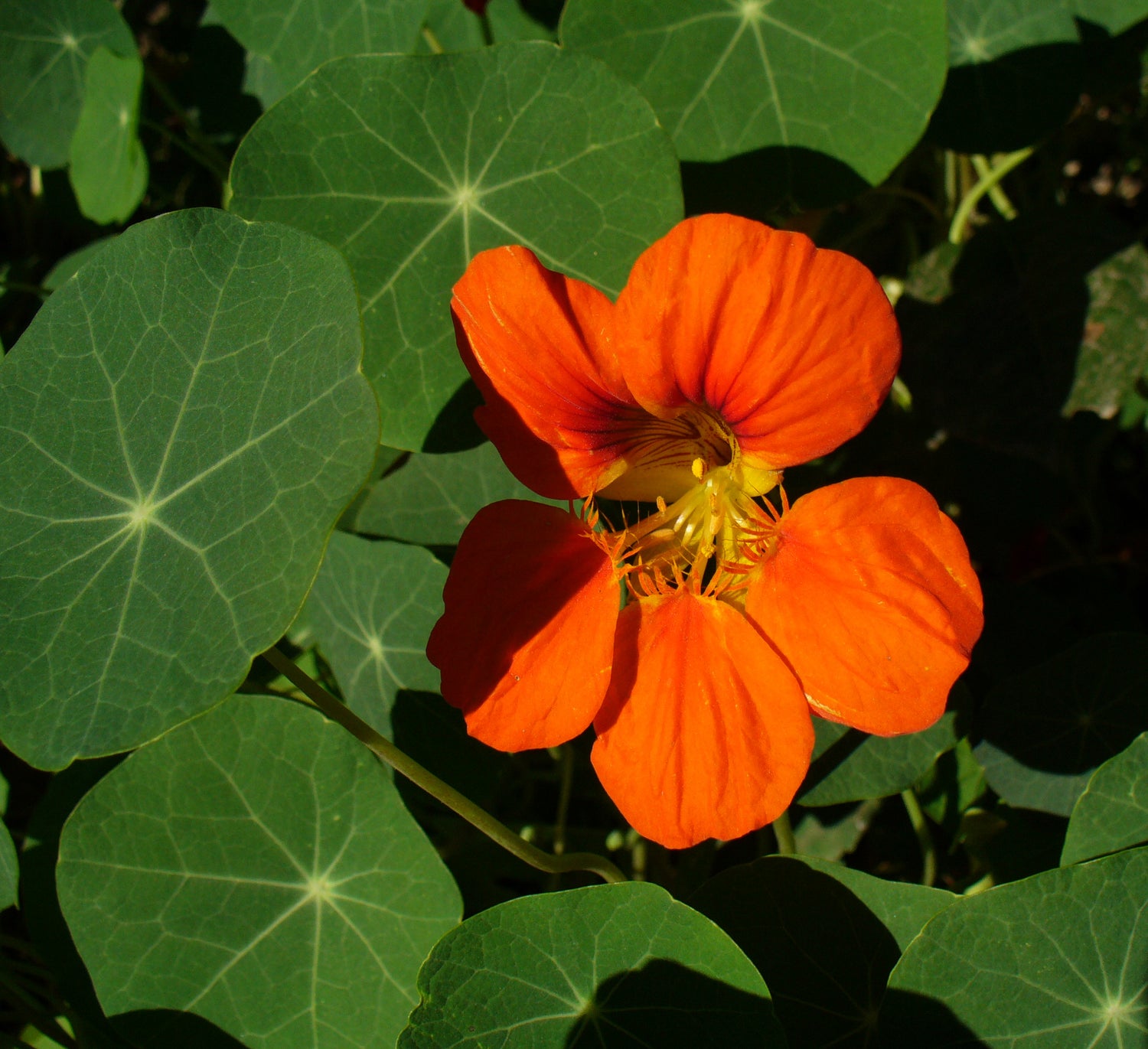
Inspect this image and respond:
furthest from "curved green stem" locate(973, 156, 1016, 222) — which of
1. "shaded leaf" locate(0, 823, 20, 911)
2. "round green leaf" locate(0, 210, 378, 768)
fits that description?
"shaded leaf" locate(0, 823, 20, 911)

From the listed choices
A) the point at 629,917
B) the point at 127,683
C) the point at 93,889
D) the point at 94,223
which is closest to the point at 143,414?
the point at 127,683

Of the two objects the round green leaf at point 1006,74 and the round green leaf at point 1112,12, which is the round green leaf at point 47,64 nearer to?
the round green leaf at point 1006,74

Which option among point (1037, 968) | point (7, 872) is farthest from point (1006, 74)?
point (7, 872)

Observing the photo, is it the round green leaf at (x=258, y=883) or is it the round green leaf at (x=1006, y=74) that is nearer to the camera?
the round green leaf at (x=258, y=883)

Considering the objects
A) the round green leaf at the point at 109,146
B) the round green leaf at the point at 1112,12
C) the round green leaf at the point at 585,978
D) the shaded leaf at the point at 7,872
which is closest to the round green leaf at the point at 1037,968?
the round green leaf at the point at 585,978

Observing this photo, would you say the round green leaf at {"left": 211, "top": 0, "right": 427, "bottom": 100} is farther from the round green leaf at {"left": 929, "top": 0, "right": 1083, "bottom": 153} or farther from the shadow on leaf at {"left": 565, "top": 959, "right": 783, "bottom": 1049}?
the shadow on leaf at {"left": 565, "top": 959, "right": 783, "bottom": 1049}
